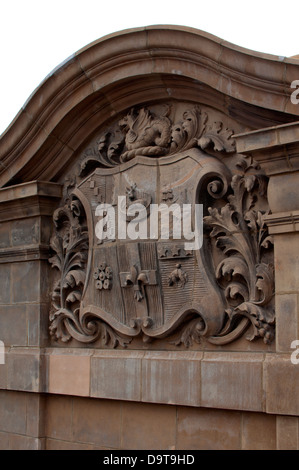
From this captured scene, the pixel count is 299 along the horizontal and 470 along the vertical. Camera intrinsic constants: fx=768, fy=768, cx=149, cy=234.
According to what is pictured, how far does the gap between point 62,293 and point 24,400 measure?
3.56 feet

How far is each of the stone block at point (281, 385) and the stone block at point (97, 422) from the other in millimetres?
1597

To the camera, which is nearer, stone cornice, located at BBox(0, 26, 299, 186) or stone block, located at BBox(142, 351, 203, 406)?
stone cornice, located at BBox(0, 26, 299, 186)

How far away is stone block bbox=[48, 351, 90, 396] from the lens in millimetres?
6520

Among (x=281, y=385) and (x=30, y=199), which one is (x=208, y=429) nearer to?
(x=281, y=385)

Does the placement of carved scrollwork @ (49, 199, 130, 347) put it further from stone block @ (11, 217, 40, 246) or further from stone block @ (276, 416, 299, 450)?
stone block @ (276, 416, 299, 450)

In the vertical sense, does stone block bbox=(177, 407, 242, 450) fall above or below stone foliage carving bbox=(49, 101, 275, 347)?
below

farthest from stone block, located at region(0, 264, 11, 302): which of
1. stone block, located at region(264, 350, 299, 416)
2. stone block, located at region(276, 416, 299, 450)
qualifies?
stone block, located at region(276, 416, 299, 450)

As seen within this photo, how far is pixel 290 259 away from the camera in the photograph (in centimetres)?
507

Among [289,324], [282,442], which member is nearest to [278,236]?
[289,324]

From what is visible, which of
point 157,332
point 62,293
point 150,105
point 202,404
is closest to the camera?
point 202,404

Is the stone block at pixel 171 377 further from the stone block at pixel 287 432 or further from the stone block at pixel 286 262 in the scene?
the stone block at pixel 286 262

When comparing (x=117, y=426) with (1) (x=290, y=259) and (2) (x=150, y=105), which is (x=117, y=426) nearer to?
(1) (x=290, y=259)

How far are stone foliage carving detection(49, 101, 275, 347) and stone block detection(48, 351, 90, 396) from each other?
7.2 inches

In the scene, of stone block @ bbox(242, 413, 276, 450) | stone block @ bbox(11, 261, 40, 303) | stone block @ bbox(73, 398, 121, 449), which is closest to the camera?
stone block @ bbox(242, 413, 276, 450)
